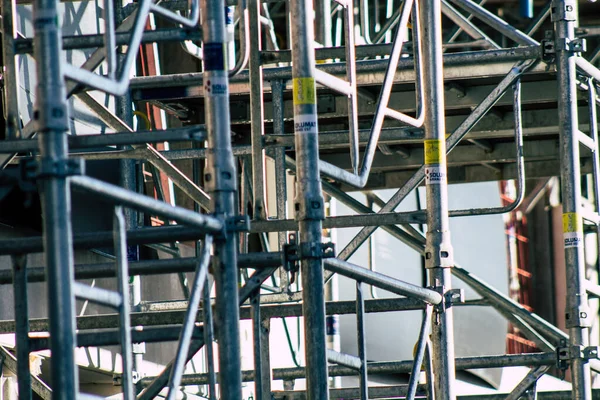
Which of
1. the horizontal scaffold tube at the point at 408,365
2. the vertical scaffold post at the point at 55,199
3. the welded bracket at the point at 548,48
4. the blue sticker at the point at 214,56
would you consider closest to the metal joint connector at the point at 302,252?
the blue sticker at the point at 214,56

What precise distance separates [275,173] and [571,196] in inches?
83.0

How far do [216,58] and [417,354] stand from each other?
2377 mm

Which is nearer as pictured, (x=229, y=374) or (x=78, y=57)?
(x=229, y=374)

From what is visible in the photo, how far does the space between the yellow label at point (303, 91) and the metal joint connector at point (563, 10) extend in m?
3.17

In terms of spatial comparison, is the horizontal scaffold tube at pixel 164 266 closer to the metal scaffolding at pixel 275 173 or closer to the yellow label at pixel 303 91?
the metal scaffolding at pixel 275 173

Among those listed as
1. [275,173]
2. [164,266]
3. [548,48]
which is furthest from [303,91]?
[548,48]

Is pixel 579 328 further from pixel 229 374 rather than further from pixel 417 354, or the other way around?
pixel 229 374

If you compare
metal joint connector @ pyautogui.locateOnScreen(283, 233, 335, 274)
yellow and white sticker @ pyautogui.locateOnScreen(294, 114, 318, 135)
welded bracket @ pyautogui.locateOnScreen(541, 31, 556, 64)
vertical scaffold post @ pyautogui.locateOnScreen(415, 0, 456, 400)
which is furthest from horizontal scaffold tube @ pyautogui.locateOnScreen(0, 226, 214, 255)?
welded bracket @ pyautogui.locateOnScreen(541, 31, 556, 64)

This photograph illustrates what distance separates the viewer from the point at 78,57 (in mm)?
8680

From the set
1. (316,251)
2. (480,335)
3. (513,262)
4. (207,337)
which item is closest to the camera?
(207,337)

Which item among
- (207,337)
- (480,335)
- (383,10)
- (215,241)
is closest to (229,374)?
(207,337)

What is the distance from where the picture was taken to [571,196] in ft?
28.2

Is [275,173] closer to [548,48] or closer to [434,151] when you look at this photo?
[434,151]

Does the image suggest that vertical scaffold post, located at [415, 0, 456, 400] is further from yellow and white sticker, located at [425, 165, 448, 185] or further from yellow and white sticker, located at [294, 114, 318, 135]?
yellow and white sticker, located at [294, 114, 318, 135]
